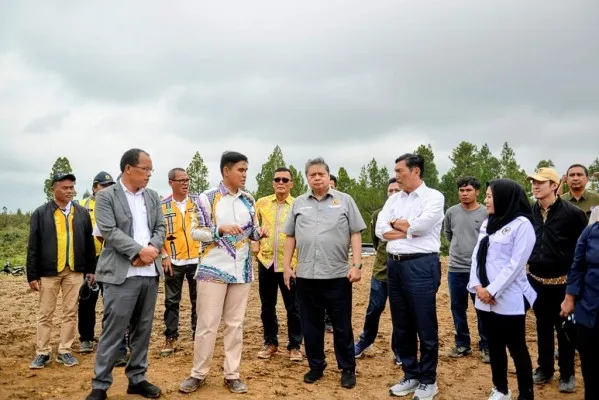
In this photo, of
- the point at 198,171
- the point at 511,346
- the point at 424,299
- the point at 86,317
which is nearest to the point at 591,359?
the point at 511,346

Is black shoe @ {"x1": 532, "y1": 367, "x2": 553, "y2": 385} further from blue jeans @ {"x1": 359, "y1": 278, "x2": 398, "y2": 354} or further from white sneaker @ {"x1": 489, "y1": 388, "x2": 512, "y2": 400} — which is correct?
blue jeans @ {"x1": 359, "y1": 278, "x2": 398, "y2": 354}

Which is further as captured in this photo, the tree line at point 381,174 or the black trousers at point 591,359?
the tree line at point 381,174

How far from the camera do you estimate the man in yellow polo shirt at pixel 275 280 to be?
18.9 feet

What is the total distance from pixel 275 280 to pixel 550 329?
3.07 meters

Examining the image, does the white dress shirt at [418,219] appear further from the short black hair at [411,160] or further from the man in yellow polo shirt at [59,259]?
the man in yellow polo shirt at [59,259]

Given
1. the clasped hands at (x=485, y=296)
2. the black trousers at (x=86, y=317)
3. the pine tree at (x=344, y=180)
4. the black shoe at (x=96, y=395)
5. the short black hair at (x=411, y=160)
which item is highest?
the pine tree at (x=344, y=180)

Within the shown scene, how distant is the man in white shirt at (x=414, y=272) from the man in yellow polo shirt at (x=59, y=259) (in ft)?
11.6

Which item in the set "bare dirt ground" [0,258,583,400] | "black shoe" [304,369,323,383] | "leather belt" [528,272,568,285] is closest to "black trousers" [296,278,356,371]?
"black shoe" [304,369,323,383]

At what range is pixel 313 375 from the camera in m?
4.94

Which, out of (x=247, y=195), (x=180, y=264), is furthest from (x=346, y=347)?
(x=180, y=264)

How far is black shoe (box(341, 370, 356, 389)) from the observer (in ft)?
15.7

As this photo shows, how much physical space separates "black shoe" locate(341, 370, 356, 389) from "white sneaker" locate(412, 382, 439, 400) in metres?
0.65

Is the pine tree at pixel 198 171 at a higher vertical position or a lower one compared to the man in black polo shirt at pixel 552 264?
higher

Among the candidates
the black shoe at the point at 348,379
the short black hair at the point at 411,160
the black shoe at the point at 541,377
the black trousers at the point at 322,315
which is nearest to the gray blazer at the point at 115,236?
the black trousers at the point at 322,315
